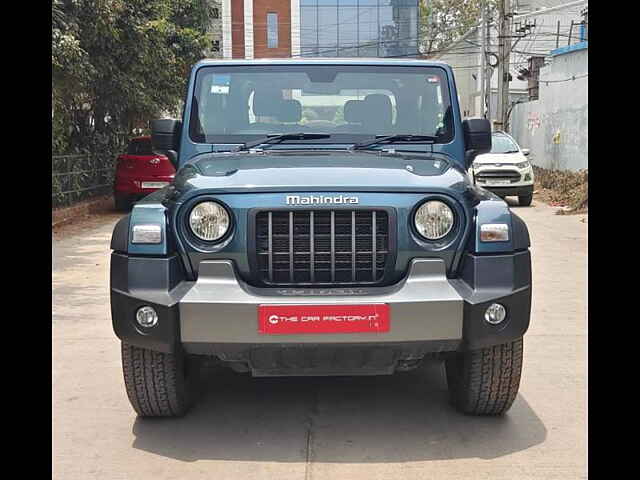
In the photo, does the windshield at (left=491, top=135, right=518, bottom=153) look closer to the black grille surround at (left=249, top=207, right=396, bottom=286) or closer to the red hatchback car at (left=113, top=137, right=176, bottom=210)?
the red hatchback car at (left=113, top=137, right=176, bottom=210)

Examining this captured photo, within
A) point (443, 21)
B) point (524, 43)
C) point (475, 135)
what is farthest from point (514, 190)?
point (443, 21)

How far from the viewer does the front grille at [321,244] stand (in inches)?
162

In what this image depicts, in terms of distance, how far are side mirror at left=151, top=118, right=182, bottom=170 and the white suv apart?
1312 centimetres

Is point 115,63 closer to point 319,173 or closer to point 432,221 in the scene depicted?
point 319,173

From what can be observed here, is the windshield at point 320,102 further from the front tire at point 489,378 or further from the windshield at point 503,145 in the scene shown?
the windshield at point 503,145

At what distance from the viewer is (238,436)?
4.43m

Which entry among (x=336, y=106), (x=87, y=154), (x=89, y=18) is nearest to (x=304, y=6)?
(x=87, y=154)

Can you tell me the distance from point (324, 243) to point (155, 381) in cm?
113

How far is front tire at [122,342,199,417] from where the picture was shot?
171 inches

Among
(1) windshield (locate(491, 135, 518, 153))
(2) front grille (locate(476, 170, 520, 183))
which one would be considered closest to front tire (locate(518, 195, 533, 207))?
(2) front grille (locate(476, 170, 520, 183))

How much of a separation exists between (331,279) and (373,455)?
34.0 inches

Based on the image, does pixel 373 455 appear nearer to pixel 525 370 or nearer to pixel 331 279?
pixel 331 279

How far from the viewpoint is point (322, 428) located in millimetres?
4535

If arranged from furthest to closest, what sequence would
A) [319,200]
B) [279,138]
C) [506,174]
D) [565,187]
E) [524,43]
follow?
[524,43]
[565,187]
[506,174]
[279,138]
[319,200]
